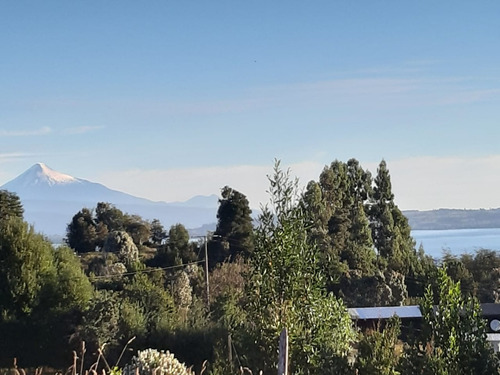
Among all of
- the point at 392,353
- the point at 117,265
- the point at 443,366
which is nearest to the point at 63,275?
the point at 117,265

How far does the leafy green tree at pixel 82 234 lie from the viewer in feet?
106

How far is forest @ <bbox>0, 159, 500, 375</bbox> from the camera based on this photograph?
28.1ft

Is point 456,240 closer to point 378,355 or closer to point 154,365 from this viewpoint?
point 378,355

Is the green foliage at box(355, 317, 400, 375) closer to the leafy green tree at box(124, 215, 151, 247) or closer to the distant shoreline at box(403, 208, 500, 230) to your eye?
the leafy green tree at box(124, 215, 151, 247)

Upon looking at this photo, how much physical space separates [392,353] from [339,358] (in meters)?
0.70

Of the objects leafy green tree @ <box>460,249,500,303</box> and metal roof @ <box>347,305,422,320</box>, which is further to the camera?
leafy green tree @ <box>460,249,500,303</box>

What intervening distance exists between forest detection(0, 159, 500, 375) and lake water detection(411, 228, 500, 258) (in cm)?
166

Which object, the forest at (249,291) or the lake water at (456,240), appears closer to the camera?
the forest at (249,291)

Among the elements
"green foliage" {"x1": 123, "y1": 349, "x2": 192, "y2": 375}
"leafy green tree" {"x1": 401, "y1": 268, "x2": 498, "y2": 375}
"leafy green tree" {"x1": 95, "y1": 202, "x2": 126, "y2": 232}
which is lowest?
"green foliage" {"x1": 123, "y1": 349, "x2": 192, "y2": 375}

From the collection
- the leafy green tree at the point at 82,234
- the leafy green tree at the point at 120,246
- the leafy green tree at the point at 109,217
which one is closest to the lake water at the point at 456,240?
the leafy green tree at the point at 120,246

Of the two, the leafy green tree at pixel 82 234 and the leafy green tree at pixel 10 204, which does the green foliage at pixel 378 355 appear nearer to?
the leafy green tree at pixel 10 204

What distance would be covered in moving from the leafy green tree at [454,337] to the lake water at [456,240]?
80.3 ft

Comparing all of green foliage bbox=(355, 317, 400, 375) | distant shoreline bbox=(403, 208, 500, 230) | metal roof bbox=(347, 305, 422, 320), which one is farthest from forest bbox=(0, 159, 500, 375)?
distant shoreline bbox=(403, 208, 500, 230)

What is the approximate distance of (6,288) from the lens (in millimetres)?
20594
